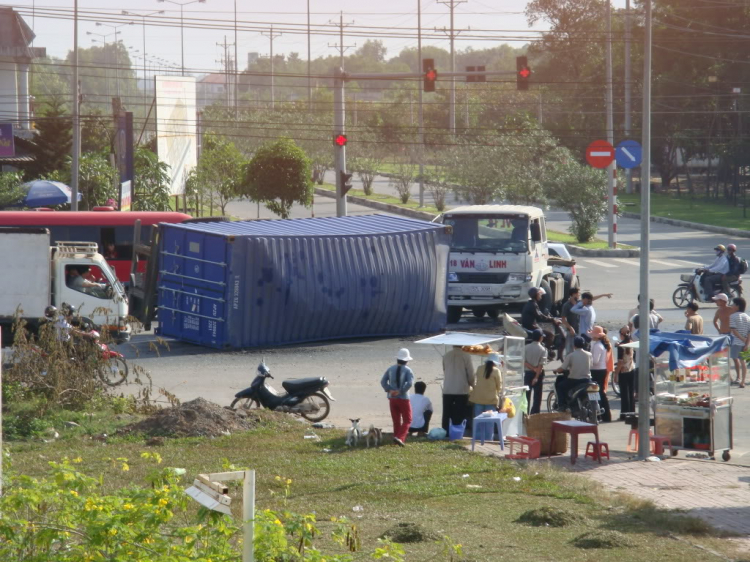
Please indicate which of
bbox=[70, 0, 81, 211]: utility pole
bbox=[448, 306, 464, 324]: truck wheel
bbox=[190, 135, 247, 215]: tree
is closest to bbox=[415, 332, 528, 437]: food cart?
bbox=[448, 306, 464, 324]: truck wheel

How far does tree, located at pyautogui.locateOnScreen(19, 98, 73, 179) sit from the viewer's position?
47.7 m

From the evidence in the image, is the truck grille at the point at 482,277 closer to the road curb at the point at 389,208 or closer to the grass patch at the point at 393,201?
the road curb at the point at 389,208

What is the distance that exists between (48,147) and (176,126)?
21.0ft

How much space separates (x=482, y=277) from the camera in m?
23.3

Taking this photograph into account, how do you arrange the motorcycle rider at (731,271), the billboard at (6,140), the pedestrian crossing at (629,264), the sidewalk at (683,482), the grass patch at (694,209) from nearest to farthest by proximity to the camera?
the sidewalk at (683,482) < the motorcycle rider at (731,271) < the pedestrian crossing at (629,264) < the billboard at (6,140) < the grass patch at (694,209)

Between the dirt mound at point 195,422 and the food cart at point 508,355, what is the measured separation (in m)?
2.71

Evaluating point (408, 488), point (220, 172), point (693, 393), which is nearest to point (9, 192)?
point (220, 172)

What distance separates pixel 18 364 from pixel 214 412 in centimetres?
288

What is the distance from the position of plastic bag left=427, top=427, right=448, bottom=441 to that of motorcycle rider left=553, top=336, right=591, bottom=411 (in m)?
1.83

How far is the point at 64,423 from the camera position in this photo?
1405 cm

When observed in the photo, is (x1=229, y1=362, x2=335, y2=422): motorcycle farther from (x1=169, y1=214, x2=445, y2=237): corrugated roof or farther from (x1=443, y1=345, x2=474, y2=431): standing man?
(x1=169, y1=214, x2=445, y2=237): corrugated roof

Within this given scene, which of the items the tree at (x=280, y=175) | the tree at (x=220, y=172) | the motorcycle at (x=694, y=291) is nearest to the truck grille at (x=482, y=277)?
the motorcycle at (x=694, y=291)

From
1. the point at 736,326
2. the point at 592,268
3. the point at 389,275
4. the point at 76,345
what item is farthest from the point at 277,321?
the point at 592,268

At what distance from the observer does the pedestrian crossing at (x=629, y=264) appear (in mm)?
32750
